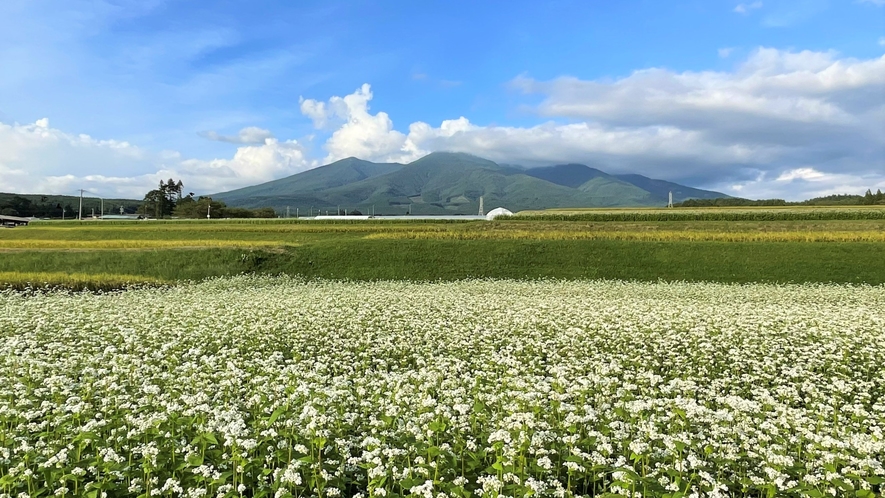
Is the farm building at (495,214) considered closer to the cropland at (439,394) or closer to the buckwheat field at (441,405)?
the cropland at (439,394)

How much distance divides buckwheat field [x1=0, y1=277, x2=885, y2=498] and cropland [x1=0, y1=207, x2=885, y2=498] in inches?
1.8

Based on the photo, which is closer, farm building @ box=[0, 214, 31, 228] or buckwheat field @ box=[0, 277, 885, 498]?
buckwheat field @ box=[0, 277, 885, 498]

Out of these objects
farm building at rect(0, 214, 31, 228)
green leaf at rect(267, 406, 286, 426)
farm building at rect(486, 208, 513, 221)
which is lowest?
green leaf at rect(267, 406, 286, 426)

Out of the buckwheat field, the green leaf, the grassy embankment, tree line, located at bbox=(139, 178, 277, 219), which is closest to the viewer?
the buckwheat field

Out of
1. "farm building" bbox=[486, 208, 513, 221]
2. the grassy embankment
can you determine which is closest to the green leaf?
the grassy embankment

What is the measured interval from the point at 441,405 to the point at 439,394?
3.42 feet

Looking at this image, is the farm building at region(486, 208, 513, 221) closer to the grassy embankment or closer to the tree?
the grassy embankment

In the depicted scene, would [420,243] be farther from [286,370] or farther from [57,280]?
[286,370]

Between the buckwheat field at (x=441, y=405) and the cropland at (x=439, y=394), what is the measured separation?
45 millimetres

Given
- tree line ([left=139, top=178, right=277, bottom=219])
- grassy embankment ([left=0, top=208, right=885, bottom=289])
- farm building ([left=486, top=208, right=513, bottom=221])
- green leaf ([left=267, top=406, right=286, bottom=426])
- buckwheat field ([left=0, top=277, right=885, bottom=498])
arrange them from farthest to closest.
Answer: tree line ([left=139, top=178, right=277, bottom=219]) < farm building ([left=486, top=208, right=513, bottom=221]) < grassy embankment ([left=0, top=208, right=885, bottom=289]) < green leaf ([left=267, top=406, right=286, bottom=426]) < buckwheat field ([left=0, top=277, right=885, bottom=498])

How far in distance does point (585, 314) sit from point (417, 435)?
9.33 meters

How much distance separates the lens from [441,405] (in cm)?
630

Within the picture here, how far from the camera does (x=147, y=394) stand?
23.9 ft

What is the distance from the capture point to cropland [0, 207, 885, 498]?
5105mm
